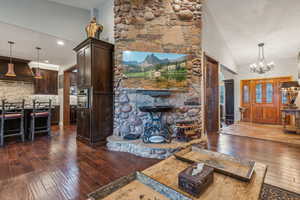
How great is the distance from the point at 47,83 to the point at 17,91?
42.6 inches

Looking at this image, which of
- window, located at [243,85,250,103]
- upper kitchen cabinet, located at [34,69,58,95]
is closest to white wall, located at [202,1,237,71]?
window, located at [243,85,250,103]

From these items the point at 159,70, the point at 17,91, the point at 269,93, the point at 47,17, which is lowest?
the point at 269,93

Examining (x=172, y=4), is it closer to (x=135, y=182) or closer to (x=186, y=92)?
(x=186, y=92)

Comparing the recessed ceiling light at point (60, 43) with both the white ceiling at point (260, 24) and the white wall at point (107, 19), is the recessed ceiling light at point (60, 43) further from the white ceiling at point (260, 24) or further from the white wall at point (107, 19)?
the white ceiling at point (260, 24)

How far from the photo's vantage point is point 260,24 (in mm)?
4160

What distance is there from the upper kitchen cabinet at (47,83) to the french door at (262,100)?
9.13 m

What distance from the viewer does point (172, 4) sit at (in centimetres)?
328

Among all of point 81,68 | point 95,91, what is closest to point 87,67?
point 81,68

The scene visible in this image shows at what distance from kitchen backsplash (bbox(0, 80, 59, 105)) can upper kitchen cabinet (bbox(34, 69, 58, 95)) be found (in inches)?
9.4

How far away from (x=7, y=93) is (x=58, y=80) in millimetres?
1818

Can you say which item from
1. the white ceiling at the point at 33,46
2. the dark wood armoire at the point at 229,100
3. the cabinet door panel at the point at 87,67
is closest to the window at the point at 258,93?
the dark wood armoire at the point at 229,100

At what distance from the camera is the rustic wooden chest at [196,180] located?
3.01ft

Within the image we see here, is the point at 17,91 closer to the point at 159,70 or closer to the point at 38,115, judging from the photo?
the point at 38,115

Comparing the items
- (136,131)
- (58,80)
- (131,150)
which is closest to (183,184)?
(131,150)
